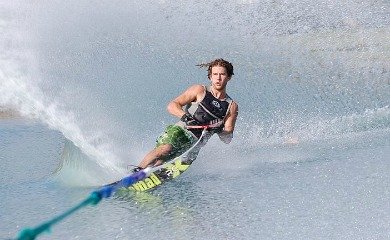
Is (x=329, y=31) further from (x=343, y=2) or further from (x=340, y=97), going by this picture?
(x=340, y=97)

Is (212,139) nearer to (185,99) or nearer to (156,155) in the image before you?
(185,99)

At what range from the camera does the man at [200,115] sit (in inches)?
231

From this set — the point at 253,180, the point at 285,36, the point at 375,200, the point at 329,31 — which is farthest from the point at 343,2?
the point at 375,200

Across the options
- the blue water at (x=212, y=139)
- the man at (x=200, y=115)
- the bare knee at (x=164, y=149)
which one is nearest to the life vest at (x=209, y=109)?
the man at (x=200, y=115)

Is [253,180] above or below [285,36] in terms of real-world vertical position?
below

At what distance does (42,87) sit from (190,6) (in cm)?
307

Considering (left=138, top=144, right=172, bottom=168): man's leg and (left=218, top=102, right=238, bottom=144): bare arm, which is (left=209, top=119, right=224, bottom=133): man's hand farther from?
(left=138, top=144, right=172, bottom=168): man's leg

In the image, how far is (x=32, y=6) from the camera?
29.4 feet

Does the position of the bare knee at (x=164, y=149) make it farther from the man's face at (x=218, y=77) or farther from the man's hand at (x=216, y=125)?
the man's face at (x=218, y=77)

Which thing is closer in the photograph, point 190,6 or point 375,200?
point 375,200

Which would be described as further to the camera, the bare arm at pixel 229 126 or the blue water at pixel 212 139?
the bare arm at pixel 229 126

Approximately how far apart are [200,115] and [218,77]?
1.06ft

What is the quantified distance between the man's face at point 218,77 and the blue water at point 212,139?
692mm

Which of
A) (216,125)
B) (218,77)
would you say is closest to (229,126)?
(216,125)
